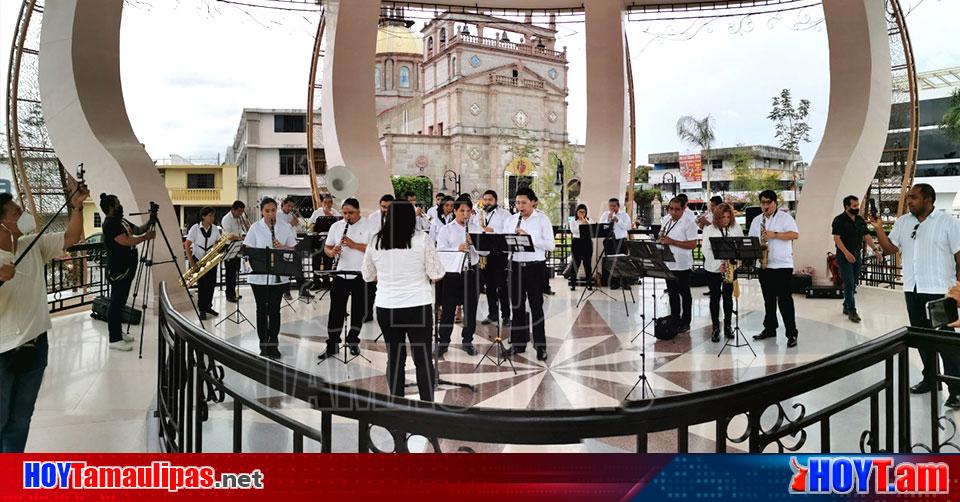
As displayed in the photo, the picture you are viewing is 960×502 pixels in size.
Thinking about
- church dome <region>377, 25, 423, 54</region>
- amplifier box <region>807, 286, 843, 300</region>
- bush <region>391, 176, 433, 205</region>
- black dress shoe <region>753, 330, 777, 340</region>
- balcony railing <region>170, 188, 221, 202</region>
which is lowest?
black dress shoe <region>753, 330, 777, 340</region>

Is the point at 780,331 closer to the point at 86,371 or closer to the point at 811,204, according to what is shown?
the point at 811,204

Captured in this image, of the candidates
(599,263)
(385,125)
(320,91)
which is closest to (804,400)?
(599,263)

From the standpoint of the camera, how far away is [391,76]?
217 ft

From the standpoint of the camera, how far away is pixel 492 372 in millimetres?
6457

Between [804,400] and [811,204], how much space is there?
7.10 meters

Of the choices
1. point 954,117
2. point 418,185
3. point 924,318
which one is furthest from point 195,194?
point 924,318

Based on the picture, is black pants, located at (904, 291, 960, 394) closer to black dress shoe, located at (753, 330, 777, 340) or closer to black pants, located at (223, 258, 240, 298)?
black dress shoe, located at (753, 330, 777, 340)

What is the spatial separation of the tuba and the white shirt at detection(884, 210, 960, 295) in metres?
8.40

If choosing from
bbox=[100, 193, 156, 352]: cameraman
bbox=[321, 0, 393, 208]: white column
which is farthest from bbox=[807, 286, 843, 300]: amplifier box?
bbox=[100, 193, 156, 352]: cameraman

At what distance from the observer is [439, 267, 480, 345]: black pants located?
7676 mm

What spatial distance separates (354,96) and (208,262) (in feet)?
14.3

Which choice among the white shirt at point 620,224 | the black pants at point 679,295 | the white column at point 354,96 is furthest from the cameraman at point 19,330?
the white shirt at point 620,224

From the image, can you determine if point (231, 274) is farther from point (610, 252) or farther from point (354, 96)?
point (610, 252)

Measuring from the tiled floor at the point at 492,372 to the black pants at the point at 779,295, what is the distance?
0.22 metres
